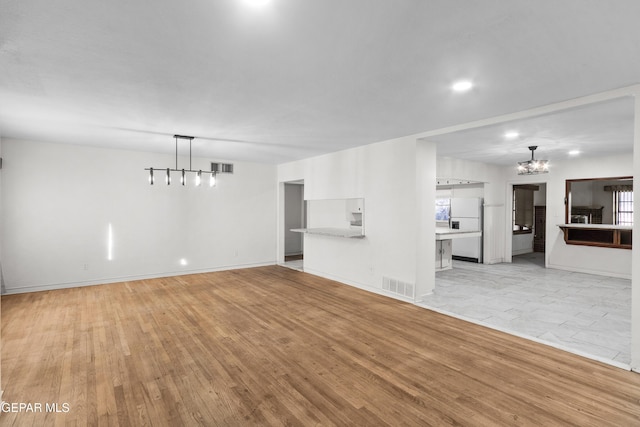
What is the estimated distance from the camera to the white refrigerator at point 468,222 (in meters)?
8.28

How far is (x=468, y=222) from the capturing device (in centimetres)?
842

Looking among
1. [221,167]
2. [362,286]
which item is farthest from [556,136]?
[221,167]

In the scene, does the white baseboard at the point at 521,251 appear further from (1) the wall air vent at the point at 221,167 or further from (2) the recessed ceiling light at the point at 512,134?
(1) the wall air vent at the point at 221,167

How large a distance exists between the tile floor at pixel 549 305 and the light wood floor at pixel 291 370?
36 cm

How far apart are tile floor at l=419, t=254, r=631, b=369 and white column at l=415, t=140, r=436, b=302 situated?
12.4 inches

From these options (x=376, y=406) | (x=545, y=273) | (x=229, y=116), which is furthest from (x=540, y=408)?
(x=545, y=273)

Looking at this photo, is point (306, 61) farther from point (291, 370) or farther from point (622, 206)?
point (622, 206)

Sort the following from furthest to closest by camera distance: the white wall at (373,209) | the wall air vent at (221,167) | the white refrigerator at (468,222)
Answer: the white refrigerator at (468,222), the wall air vent at (221,167), the white wall at (373,209)

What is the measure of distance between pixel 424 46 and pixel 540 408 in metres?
2.73

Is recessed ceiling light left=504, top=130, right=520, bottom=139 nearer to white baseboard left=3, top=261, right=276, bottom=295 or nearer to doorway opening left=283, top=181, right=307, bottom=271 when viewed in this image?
white baseboard left=3, top=261, right=276, bottom=295

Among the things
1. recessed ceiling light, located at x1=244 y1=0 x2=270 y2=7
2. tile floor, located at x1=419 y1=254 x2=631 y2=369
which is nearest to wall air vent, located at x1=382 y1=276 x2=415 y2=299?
tile floor, located at x1=419 y1=254 x2=631 y2=369

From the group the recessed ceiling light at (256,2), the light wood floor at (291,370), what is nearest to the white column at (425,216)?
the light wood floor at (291,370)

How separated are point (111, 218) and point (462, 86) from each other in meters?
6.47

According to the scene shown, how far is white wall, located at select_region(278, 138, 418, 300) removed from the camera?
5070 millimetres
